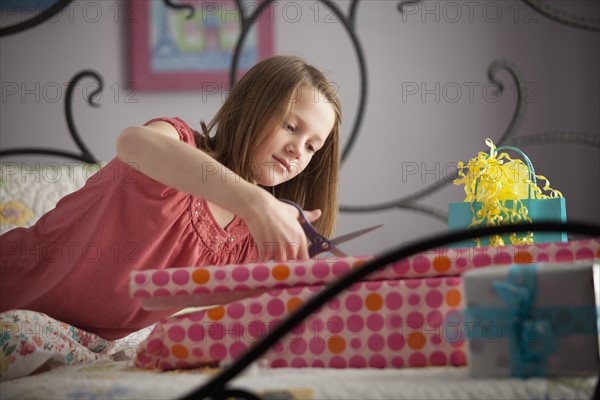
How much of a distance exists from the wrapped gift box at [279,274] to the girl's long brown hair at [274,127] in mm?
693

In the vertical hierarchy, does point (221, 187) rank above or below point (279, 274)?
above

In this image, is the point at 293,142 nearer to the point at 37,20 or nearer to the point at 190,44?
the point at 190,44

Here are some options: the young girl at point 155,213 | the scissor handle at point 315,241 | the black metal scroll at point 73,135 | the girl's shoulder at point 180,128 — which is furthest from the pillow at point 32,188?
the scissor handle at point 315,241

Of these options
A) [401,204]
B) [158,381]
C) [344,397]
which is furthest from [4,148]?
[344,397]

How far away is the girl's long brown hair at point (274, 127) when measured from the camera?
1.52 meters

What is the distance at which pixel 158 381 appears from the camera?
0.73 meters

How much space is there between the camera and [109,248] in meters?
1.37

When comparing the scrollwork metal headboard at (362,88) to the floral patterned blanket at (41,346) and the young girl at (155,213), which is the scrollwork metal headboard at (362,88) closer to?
the young girl at (155,213)

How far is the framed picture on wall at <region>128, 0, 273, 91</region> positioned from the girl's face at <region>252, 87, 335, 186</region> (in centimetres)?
88

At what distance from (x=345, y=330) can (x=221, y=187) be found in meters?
0.33

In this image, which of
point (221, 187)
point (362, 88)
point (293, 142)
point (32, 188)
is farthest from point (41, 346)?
point (362, 88)

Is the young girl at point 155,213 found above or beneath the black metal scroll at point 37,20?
beneath

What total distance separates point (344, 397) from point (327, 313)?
0.48 feet

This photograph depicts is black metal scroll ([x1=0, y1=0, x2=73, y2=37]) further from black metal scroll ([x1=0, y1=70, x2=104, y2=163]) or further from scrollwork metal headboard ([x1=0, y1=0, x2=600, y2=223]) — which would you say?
black metal scroll ([x1=0, y1=70, x2=104, y2=163])
